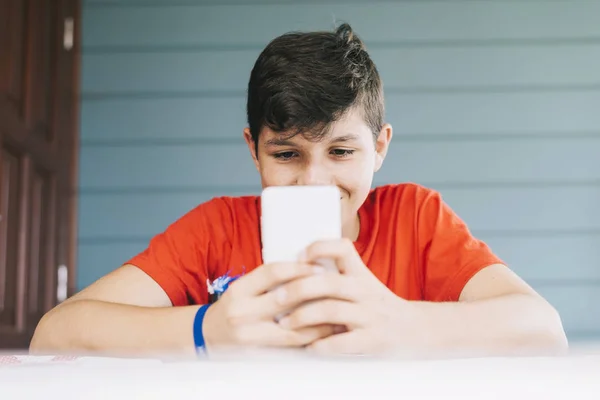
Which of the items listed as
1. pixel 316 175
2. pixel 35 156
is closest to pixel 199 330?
pixel 316 175

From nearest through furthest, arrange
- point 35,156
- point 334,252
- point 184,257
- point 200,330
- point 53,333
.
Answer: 1. point 334,252
2. point 200,330
3. point 53,333
4. point 184,257
5. point 35,156

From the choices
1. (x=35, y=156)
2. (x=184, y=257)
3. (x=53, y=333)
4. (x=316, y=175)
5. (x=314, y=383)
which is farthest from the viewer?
(x=35, y=156)

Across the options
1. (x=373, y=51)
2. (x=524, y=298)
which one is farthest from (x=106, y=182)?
(x=524, y=298)

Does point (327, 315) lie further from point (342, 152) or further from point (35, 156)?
point (35, 156)

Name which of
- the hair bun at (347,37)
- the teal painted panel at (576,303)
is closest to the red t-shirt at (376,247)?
the hair bun at (347,37)

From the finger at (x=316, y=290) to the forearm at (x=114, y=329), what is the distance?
19 centimetres

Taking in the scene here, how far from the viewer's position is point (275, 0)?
2.57 m

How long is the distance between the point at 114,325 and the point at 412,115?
5.91 feet

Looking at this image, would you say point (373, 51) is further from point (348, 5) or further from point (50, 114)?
point (50, 114)

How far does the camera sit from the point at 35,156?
2.39 m

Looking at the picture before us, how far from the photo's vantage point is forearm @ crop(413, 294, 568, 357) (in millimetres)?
847

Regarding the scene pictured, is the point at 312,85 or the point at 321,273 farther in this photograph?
the point at 312,85

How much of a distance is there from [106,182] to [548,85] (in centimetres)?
176

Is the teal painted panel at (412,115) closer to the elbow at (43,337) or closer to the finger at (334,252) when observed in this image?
the elbow at (43,337)
